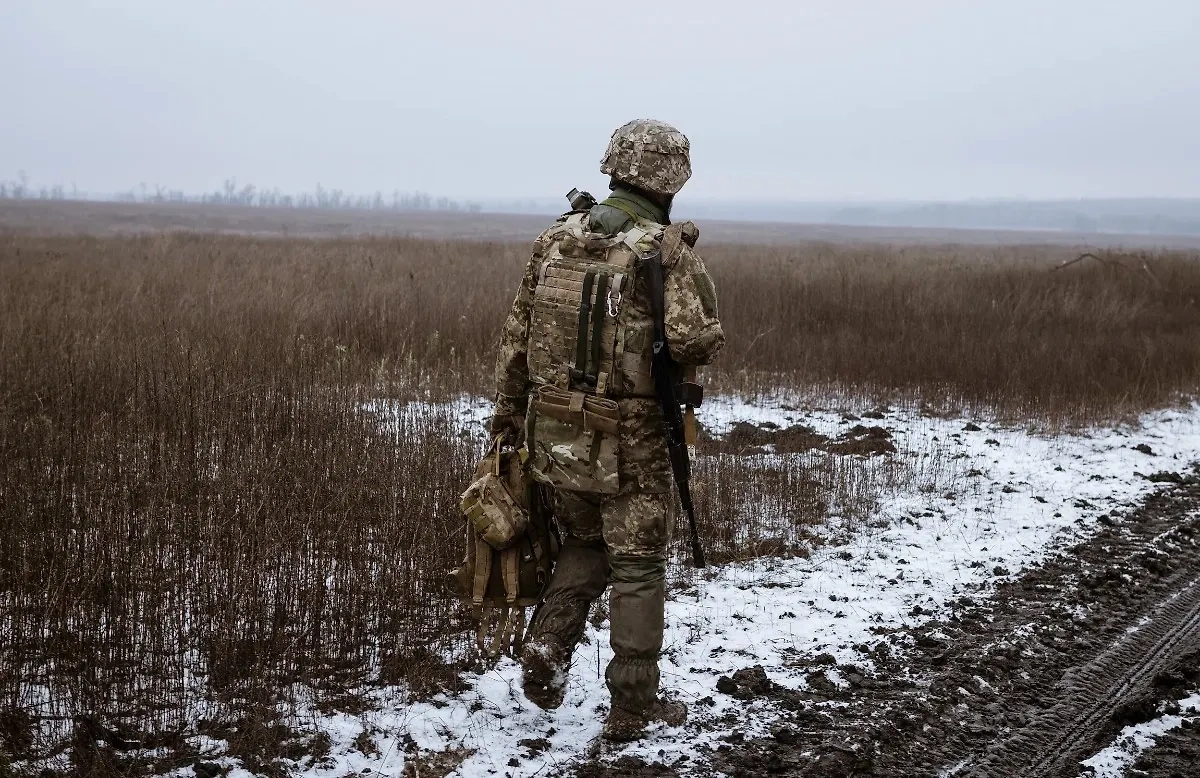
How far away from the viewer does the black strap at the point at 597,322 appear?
3.38 metres

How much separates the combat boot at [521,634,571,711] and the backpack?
4.2 inches

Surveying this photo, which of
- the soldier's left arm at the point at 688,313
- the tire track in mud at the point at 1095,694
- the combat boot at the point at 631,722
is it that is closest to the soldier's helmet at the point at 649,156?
the soldier's left arm at the point at 688,313

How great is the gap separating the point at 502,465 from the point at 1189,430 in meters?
8.03

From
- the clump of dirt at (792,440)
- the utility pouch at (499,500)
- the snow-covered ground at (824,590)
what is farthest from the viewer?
the clump of dirt at (792,440)

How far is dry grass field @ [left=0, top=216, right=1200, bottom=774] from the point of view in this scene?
362cm

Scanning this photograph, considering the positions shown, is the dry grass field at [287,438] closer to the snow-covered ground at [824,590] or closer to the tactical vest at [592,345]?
the snow-covered ground at [824,590]

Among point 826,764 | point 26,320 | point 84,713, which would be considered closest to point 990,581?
point 826,764

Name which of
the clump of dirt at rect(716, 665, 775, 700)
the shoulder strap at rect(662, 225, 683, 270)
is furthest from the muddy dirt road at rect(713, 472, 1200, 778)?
the shoulder strap at rect(662, 225, 683, 270)

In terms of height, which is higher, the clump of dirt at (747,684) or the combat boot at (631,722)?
the combat boot at (631,722)

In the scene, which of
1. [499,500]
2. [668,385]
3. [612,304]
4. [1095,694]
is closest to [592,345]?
[612,304]

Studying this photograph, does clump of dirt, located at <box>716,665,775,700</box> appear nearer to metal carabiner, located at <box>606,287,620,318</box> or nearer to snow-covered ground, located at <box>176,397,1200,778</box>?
snow-covered ground, located at <box>176,397,1200,778</box>

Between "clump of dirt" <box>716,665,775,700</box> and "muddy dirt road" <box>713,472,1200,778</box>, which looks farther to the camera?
"clump of dirt" <box>716,665,775,700</box>

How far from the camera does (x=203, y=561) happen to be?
4.07 m

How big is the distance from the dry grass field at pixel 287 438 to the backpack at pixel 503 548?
0.41m
